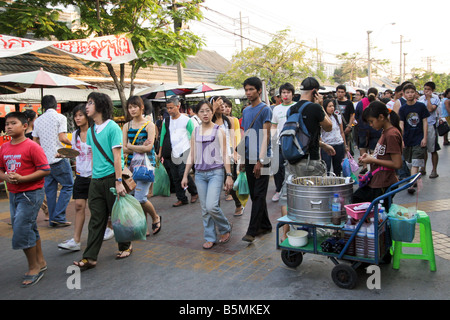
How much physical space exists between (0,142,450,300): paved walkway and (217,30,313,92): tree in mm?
19508

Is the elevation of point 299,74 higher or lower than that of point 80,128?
higher

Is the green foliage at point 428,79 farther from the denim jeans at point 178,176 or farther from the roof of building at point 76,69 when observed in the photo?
the denim jeans at point 178,176

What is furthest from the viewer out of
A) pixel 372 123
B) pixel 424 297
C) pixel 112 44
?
pixel 112 44

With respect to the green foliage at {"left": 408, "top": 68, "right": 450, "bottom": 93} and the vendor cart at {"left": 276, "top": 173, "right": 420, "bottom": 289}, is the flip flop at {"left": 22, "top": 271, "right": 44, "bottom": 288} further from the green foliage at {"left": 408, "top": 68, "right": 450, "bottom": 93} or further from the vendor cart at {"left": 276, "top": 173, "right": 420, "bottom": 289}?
the green foliage at {"left": 408, "top": 68, "right": 450, "bottom": 93}

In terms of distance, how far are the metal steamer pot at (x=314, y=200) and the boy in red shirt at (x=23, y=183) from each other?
106 inches

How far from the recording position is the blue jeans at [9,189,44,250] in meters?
4.08

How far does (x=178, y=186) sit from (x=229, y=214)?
4.86 feet

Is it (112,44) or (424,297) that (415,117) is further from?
(112,44)

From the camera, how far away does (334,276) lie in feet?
11.9

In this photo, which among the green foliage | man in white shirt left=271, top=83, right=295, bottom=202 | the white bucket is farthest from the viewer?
the green foliage

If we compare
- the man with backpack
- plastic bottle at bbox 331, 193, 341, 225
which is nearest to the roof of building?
the man with backpack

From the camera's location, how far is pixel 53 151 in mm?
6191

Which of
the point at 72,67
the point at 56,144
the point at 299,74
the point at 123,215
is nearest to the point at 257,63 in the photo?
the point at 299,74

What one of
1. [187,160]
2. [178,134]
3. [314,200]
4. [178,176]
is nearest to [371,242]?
[314,200]
